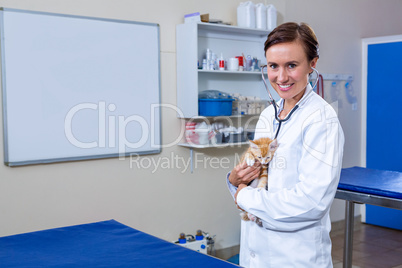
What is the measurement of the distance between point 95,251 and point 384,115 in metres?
3.72

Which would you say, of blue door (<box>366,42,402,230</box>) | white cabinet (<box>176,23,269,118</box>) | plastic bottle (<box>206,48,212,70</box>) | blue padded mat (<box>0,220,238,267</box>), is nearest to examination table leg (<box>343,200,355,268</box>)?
white cabinet (<box>176,23,269,118</box>)

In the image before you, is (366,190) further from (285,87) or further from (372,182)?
(285,87)

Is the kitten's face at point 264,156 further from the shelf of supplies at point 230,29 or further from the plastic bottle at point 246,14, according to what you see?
the plastic bottle at point 246,14

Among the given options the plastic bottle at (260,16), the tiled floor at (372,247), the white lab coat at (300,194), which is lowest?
the tiled floor at (372,247)

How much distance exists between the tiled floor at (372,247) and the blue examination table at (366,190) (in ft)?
2.53

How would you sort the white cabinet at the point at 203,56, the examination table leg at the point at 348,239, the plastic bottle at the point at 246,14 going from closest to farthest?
the examination table leg at the point at 348,239 → the white cabinet at the point at 203,56 → the plastic bottle at the point at 246,14

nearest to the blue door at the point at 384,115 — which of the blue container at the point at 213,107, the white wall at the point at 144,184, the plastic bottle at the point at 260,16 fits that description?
the white wall at the point at 144,184

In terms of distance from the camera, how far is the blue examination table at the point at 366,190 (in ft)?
7.47

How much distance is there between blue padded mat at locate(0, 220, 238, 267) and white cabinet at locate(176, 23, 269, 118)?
1.62m

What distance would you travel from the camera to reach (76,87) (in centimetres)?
279

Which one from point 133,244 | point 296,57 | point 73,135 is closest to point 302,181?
point 296,57

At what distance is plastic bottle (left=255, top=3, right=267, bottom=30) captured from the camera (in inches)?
134

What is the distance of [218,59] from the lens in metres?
3.28

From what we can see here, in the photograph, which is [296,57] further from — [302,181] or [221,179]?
[221,179]
